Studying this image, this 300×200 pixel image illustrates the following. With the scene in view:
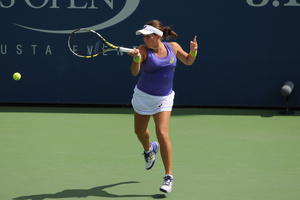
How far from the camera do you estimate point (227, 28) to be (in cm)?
932

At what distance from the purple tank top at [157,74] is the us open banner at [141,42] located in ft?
14.1

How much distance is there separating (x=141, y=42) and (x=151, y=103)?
174 inches

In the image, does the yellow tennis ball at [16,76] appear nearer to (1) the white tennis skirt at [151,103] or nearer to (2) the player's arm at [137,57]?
(1) the white tennis skirt at [151,103]

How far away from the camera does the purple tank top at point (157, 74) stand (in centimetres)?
497

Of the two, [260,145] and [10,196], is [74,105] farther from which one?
[10,196]

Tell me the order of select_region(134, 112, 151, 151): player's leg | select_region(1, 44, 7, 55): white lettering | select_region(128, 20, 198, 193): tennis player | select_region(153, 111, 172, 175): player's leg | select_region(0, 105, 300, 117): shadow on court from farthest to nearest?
select_region(1, 44, 7, 55): white lettering → select_region(0, 105, 300, 117): shadow on court → select_region(134, 112, 151, 151): player's leg → select_region(128, 20, 198, 193): tennis player → select_region(153, 111, 172, 175): player's leg

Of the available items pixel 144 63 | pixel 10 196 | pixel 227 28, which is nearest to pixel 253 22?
pixel 227 28

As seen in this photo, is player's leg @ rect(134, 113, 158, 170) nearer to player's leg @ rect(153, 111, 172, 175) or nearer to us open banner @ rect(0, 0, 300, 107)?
player's leg @ rect(153, 111, 172, 175)

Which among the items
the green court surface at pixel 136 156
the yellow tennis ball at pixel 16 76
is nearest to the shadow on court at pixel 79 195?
the green court surface at pixel 136 156

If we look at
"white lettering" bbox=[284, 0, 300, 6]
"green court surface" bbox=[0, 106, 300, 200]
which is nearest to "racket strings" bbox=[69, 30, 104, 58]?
"green court surface" bbox=[0, 106, 300, 200]

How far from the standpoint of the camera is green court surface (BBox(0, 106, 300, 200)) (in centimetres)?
490

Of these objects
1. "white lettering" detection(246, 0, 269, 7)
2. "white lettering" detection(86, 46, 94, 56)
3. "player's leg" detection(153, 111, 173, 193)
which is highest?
"white lettering" detection(246, 0, 269, 7)

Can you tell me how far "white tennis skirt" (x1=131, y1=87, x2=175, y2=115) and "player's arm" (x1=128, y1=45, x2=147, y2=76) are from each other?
0.99ft

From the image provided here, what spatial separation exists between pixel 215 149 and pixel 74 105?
3.73 metres
